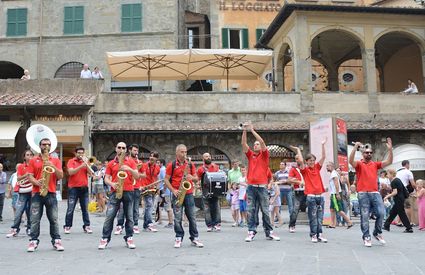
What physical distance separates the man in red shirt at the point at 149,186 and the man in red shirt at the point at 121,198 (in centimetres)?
251

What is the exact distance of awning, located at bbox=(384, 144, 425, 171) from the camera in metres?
21.8

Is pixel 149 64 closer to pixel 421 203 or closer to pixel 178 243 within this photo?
pixel 421 203

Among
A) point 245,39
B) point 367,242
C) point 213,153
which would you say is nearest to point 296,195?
point 367,242

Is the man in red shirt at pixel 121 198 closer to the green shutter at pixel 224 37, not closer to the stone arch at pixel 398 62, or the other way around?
the stone arch at pixel 398 62

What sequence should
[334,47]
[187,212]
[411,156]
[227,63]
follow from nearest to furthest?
1. [187,212]
2. [411,156]
3. [227,63]
4. [334,47]

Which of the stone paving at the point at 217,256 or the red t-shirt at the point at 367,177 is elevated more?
the red t-shirt at the point at 367,177

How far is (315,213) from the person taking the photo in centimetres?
928

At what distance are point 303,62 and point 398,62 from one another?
917 cm

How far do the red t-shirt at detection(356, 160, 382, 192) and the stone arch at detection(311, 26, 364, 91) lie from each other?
612 inches

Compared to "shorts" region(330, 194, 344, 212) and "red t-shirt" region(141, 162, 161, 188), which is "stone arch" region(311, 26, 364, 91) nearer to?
"shorts" region(330, 194, 344, 212)

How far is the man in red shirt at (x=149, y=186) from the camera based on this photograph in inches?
440

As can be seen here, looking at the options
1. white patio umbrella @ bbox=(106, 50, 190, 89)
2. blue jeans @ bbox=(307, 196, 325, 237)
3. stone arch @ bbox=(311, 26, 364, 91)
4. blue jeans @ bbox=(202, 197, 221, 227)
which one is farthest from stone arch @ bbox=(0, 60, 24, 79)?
blue jeans @ bbox=(307, 196, 325, 237)

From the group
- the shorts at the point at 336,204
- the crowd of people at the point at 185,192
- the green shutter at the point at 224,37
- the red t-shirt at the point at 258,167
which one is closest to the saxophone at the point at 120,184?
the crowd of people at the point at 185,192

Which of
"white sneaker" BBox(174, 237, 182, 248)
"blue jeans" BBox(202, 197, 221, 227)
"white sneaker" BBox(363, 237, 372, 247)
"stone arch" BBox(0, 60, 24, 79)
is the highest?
"stone arch" BBox(0, 60, 24, 79)
